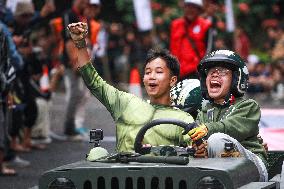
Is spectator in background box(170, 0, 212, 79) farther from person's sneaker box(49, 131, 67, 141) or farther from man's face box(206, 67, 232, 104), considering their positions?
man's face box(206, 67, 232, 104)

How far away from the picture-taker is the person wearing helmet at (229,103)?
27.8 ft

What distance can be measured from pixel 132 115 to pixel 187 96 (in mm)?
1242

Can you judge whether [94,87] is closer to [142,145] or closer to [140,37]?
[142,145]

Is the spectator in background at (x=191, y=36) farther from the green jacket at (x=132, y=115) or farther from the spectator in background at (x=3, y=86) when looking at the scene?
the green jacket at (x=132, y=115)

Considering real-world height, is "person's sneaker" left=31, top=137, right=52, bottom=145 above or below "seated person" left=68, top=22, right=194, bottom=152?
below

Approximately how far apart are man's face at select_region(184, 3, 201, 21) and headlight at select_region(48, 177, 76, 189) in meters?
8.86

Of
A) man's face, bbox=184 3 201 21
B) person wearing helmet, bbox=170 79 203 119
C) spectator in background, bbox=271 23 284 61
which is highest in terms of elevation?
spectator in background, bbox=271 23 284 61

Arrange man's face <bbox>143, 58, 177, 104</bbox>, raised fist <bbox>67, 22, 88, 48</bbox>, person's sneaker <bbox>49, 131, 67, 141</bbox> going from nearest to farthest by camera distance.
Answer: raised fist <bbox>67, 22, 88, 48</bbox> < man's face <bbox>143, 58, 177, 104</bbox> < person's sneaker <bbox>49, 131, 67, 141</bbox>

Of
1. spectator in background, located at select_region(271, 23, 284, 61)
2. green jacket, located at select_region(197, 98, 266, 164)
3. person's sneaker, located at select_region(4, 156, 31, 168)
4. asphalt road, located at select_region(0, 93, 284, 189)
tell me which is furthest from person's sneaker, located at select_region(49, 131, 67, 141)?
spectator in background, located at select_region(271, 23, 284, 61)

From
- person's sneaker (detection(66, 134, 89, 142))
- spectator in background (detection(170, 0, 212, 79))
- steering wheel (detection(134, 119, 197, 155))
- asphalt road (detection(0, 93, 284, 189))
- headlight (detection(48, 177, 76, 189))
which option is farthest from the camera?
person's sneaker (detection(66, 134, 89, 142))

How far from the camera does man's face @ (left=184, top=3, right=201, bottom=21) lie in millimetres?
15750

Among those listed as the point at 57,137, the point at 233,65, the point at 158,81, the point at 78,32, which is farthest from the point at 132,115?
the point at 57,137

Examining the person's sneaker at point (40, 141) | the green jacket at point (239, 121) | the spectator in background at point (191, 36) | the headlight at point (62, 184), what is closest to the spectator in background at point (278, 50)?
the spectator in background at point (191, 36)

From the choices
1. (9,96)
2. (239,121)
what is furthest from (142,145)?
(9,96)
